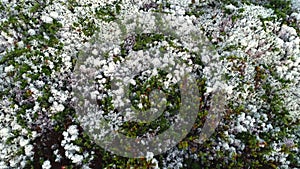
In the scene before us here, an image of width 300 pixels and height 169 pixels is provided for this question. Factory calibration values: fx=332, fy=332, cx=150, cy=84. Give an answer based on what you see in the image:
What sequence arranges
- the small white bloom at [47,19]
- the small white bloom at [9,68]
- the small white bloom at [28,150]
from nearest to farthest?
the small white bloom at [28,150]
the small white bloom at [9,68]
the small white bloom at [47,19]

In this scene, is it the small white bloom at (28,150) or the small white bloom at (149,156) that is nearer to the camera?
the small white bloom at (149,156)

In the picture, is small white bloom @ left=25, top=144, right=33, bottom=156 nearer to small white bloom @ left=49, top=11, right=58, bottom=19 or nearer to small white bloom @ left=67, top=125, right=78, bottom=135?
small white bloom @ left=67, top=125, right=78, bottom=135

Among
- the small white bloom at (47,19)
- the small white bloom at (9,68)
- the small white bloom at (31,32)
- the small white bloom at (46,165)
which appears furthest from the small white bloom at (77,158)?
the small white bloom at (47,19)

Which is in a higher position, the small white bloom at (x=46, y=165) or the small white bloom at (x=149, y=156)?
the small white bloom at (x=149, y=156)

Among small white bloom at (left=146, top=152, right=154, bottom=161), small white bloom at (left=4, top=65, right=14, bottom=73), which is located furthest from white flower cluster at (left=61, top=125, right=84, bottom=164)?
small white bloom at (left=4, top=65, right=14, bottom=73)

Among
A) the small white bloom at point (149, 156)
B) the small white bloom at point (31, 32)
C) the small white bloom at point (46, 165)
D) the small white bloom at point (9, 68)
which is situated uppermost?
the small white bloom at point (31, 32)

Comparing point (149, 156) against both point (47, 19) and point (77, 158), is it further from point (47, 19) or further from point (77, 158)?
point (47, 19)

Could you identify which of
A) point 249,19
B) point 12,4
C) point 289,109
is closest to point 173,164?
point 289,109

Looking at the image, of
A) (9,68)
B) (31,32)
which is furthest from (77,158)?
(31,32)

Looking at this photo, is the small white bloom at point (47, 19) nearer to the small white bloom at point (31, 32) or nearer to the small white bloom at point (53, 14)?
the small white bloom at point (53, 14)
